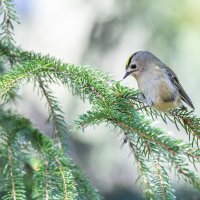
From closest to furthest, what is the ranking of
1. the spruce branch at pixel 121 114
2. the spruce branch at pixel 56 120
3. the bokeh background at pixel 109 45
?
the spruce branch at pixel 121 114 → the spruce branch at pixel 56 120 → the bokeh background at pixel 109 45

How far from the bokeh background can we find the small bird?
0.42ft

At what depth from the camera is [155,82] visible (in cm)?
217

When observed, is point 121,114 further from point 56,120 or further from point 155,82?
point 155,82

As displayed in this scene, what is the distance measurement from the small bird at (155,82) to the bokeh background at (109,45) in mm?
129

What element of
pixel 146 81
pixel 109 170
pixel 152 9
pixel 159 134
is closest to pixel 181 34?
pixel 152 9

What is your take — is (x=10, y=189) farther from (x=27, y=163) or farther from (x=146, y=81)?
(x=146, y=81)

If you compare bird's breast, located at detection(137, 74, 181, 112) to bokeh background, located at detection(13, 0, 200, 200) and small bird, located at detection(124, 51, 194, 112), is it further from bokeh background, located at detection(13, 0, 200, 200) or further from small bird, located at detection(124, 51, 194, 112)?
bokeh background, located at detection(13, 0, 200, 200)

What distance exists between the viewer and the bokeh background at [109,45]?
7.82 ft

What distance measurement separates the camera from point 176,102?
2027 millimetres

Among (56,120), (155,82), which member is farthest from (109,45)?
(56,120)

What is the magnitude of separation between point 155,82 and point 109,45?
1.64 ft

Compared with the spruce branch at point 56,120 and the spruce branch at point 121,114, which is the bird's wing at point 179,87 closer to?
the spruce branch at point 121,114

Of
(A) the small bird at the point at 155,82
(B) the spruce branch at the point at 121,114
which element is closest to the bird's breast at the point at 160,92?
(A) the small bird at the point at 155,82

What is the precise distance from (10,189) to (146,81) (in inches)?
33.0
